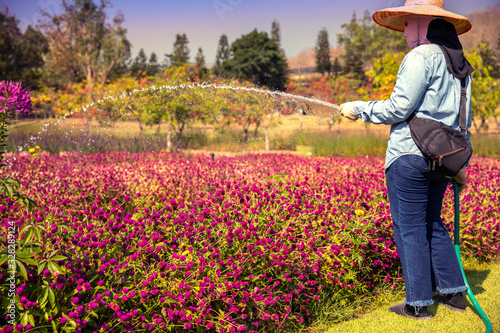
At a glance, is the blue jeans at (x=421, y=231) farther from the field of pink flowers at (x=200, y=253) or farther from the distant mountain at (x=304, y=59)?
the distant mountain at (x=304, y=59)

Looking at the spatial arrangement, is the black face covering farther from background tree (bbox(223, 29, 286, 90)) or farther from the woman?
background tree (bbox(223, 29, 286, 90))

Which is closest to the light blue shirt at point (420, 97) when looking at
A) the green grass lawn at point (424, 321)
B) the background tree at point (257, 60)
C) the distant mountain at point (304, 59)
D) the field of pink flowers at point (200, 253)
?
the field of pink flowers at point (200, 253)

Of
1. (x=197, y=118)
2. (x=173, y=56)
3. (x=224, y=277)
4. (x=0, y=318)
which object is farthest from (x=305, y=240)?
(x=173, y=56)

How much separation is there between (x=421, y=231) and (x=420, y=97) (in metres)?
0.82

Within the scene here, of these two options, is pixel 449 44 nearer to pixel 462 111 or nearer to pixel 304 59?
pixel 462 111

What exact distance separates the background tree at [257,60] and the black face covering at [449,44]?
40.3 meters

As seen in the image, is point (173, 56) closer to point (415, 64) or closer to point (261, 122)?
point (261, 122)

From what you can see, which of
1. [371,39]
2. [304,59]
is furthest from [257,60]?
[304,59]

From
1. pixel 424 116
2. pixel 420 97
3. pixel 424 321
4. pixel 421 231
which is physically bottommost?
pixel 424 321

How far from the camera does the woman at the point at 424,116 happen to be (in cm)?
239

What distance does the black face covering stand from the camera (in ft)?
7.99

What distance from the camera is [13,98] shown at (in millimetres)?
1863

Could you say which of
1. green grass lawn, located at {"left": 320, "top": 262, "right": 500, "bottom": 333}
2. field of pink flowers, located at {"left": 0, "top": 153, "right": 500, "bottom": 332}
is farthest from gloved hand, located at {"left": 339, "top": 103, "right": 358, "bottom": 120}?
green grass lawn, located at {"left": 320, "top": 262, "right": 500, "bottom": 333}

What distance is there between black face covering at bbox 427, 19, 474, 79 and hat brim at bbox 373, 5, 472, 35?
52 millimetres
